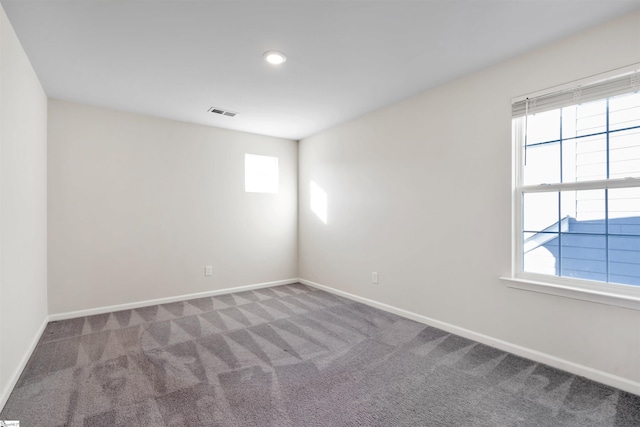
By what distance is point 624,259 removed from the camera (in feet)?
6.64

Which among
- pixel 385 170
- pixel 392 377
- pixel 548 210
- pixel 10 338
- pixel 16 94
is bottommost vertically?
pixel 392 377

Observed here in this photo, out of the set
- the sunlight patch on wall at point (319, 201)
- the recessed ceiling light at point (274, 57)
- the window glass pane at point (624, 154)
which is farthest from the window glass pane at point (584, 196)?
the sunlight patch on wall at point (319, 201)

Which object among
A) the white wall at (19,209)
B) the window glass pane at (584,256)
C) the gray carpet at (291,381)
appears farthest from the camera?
the window glass pane at (584,256)

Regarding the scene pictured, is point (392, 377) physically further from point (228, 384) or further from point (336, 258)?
point (336, 258)

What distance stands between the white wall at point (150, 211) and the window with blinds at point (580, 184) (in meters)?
3.42

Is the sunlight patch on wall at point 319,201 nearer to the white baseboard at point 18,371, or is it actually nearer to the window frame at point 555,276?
the window frame at point 555,276

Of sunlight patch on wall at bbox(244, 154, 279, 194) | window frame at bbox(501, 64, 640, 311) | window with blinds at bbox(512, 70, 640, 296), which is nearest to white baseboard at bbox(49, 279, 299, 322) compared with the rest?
sunlight patch on wall at bbox(244, 154, 279, 194)

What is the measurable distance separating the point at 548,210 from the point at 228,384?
2.73 metres

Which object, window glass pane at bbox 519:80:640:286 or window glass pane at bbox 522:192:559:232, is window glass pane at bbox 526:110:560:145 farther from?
window glass pane at bbox 522:192:559:232

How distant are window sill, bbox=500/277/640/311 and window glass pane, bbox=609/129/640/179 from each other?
0.77m

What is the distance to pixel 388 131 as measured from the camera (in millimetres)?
3549

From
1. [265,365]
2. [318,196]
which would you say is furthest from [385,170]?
[265,365]

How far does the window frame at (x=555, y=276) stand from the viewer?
1980 mm

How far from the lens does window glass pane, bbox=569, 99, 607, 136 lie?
2127 mm
